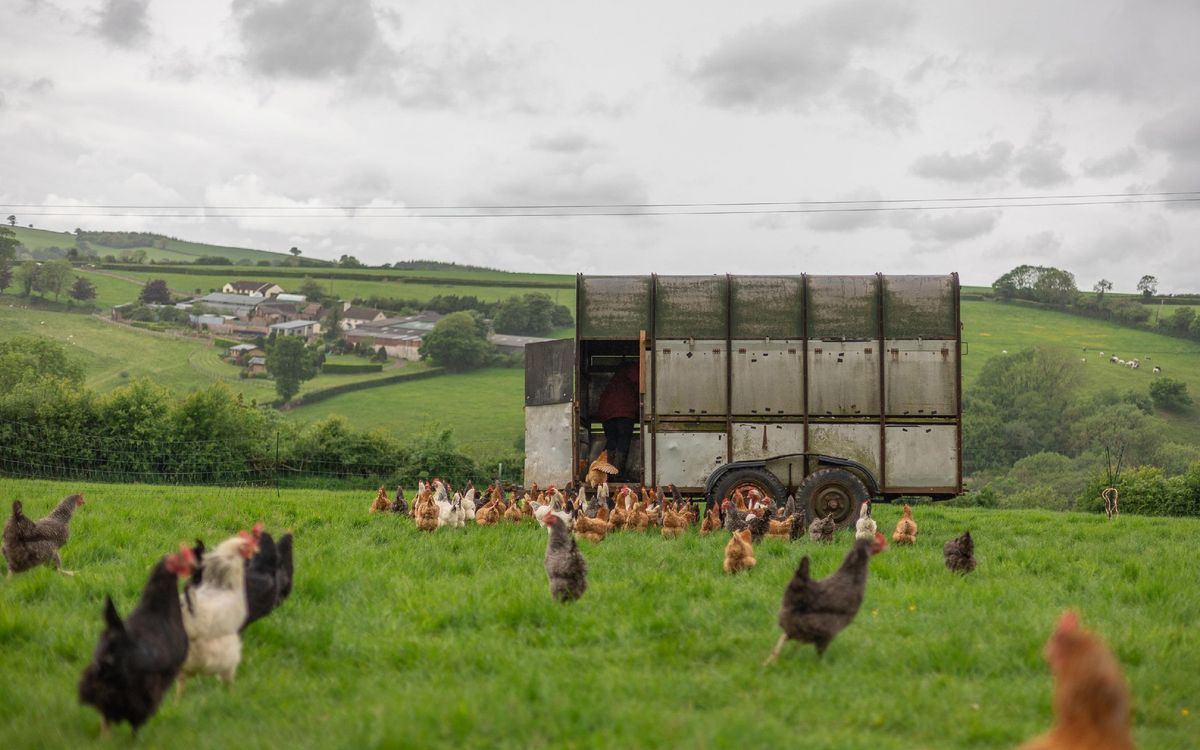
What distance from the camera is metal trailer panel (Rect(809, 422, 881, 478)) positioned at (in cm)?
1795

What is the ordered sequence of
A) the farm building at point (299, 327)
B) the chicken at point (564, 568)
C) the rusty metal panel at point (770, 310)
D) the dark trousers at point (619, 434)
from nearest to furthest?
the chicken at point (564, 568)
the rusty metal panel at point (770, 310)
the dark trousers at point (619, 434)
the farm building at point (299, 327)

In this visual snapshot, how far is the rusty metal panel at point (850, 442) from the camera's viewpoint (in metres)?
18.0

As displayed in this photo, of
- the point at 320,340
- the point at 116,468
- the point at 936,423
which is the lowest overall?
the point at 116,468

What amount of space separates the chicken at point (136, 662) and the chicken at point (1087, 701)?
521 cm

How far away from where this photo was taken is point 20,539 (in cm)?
1106

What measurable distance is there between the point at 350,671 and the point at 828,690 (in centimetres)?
379

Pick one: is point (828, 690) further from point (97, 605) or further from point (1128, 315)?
point (1128, 315)

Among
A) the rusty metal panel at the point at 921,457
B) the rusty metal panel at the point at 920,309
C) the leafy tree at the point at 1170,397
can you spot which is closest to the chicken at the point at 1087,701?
the rusty metal panel at the point at 921,457

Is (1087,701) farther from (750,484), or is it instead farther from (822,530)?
(750,484)

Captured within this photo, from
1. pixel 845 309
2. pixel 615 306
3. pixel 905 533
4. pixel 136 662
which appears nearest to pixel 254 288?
pixel 615 306

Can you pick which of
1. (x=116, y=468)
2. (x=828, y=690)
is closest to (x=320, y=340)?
(x=116, y=468)

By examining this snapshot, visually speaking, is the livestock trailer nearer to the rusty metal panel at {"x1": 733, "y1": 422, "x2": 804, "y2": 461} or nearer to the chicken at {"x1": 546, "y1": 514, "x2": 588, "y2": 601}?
the rusty metal panel at {"x1": 733, "y1": 422, "x2": 804, "y2": 461}

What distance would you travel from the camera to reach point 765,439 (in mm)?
18172

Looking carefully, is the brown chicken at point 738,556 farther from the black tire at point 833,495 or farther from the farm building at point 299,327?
the farm building at point 299,327
